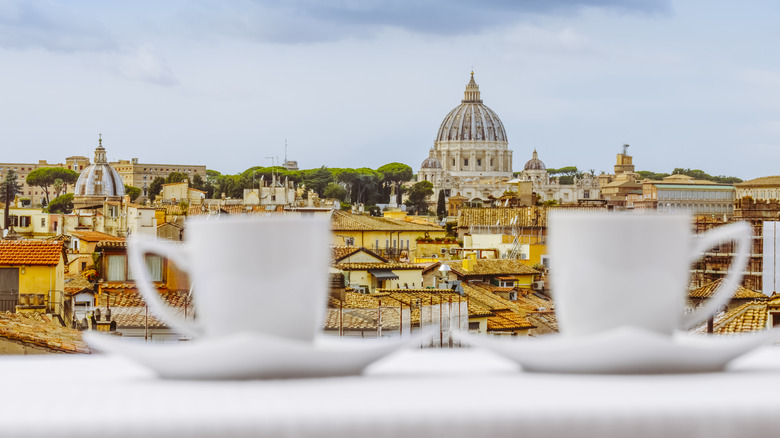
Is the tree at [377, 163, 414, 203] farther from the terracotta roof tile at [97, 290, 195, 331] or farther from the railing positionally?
the railing

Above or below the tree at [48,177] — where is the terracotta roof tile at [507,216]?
below

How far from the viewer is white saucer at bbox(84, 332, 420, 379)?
1.11m

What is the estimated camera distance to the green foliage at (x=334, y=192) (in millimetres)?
69125

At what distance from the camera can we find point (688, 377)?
1.16 m

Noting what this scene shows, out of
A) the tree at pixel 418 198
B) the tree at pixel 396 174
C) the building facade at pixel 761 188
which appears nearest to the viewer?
the building facade at pixel 761 188

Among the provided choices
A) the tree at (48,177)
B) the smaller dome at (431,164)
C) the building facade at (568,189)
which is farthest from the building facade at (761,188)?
the smaller dome at (431,164)

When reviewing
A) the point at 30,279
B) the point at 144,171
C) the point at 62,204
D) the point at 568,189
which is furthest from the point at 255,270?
the point at 568,189

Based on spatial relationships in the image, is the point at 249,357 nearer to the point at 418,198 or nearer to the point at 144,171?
the point at 418,198

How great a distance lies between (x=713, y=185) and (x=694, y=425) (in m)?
56.5

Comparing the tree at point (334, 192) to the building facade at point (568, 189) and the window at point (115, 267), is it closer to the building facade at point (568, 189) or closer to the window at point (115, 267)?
the building facade at point (568, 189)

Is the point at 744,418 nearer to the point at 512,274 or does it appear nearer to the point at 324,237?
the point at 324,237

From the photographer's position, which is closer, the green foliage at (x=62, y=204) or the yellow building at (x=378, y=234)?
the yellow building at (x=378, y=234)

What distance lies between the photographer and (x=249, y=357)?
1107mm

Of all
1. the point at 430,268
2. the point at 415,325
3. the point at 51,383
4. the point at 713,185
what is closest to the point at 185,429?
the point at 51,383
